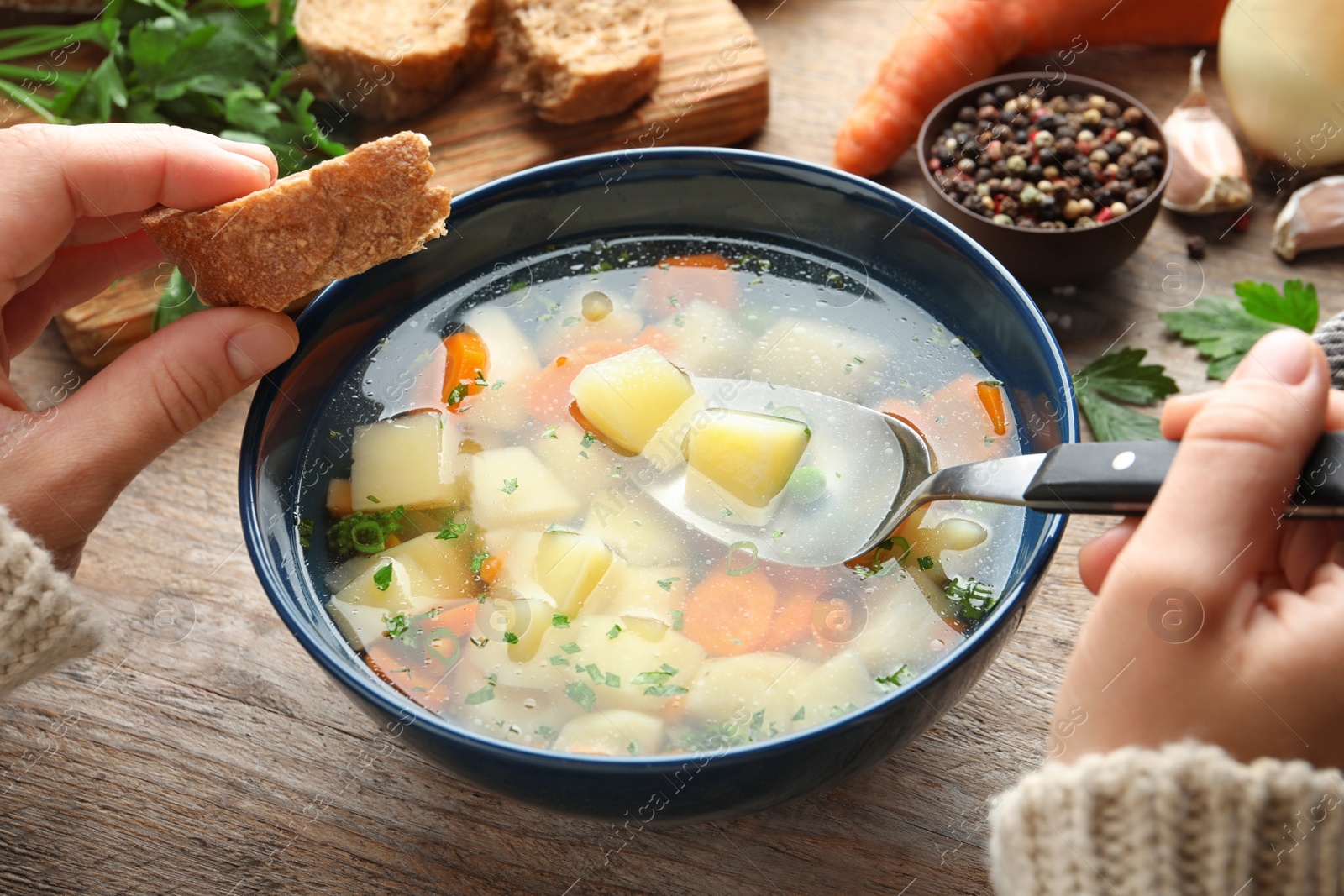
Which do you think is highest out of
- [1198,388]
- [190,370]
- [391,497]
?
[190,370]

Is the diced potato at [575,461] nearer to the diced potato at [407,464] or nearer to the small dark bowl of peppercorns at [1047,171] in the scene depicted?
the diced potato at [407,464]

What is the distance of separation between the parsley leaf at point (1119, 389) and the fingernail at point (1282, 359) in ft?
2.86

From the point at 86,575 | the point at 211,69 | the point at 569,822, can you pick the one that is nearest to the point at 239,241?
the point at 86,575

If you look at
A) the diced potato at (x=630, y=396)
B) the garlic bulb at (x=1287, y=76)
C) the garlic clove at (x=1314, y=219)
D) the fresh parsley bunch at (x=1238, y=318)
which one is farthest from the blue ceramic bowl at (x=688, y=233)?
the garlic bulb at (x=1287, y=76)

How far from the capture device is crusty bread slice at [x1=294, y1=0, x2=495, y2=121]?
8.73 ft

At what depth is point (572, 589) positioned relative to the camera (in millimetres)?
1646

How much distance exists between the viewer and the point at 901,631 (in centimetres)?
161

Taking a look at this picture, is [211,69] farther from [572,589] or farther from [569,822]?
[569,822]

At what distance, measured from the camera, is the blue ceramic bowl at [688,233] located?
51.6 inches

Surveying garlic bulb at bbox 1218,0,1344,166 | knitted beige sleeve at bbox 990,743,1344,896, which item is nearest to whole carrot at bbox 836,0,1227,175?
garlic bulb at bbox 1218,0,1344,166

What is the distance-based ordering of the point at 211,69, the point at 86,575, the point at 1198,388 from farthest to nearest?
1. the point at 211,69
2. the point at 1198,388
3. the point at 86,575

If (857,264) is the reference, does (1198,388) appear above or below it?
below

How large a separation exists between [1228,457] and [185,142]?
5.00 feet

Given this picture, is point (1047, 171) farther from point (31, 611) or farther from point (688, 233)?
point (31, 611)
